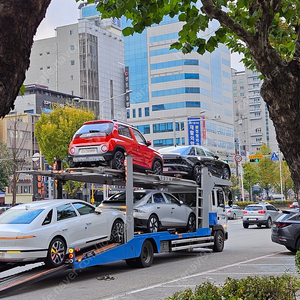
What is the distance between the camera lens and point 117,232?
43.8ft

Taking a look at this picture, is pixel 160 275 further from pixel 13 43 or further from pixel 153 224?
pixel 13 43

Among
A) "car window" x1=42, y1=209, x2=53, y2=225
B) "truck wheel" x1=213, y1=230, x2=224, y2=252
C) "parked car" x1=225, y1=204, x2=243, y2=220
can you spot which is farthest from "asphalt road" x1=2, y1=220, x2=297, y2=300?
"parked car" x1=225, y1=204, x2=243, y2=220

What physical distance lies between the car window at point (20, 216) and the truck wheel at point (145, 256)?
3.54 m

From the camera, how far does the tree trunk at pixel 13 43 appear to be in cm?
304

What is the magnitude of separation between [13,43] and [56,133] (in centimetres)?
3874

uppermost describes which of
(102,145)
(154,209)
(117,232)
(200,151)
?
(200,151)

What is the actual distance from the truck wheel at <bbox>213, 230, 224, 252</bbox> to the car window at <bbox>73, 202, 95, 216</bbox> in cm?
661

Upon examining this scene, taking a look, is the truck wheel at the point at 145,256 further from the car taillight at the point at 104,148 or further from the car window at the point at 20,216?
the car window at the point at 20,216

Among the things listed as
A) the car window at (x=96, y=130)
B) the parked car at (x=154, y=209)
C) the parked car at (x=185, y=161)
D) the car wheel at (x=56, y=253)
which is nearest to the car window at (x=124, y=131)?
the car window at (x=96, y=130)

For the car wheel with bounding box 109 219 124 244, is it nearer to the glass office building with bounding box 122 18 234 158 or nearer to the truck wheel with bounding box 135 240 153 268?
the truck wheel with bounding box 135 240 153 268

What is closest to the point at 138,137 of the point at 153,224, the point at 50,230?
the point at 153,224

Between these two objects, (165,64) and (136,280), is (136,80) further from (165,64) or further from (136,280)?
(136,280)

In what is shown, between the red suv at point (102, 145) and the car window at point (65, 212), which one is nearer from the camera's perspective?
the car window at point (65, 212)

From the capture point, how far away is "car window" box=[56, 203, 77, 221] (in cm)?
1184
